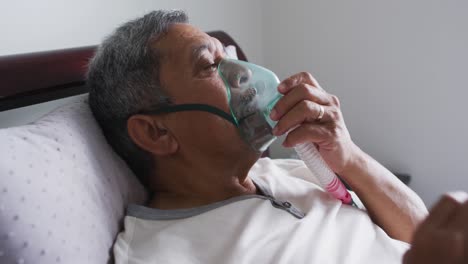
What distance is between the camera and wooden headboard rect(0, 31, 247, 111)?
3.17 feet

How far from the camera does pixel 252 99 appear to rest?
40.3 inches

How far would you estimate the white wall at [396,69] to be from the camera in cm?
183

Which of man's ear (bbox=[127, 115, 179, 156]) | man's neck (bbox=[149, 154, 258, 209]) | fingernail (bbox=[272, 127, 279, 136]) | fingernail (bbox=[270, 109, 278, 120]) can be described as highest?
fingernail (bbox=[270, 109, 278, 120])

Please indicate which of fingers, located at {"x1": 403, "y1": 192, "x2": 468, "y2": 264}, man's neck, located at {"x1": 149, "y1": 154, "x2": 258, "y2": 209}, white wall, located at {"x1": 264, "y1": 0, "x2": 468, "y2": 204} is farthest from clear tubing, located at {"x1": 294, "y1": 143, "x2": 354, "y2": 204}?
white wall, located at {"x1": 264, "y1": 0, "x2": 468, "y2": 204}

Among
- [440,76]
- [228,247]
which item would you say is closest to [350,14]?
[440,76]

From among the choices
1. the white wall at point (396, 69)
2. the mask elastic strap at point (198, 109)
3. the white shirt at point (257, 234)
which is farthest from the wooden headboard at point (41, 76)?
the white wall at point (396, 69)

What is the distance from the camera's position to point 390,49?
1950 millimetres

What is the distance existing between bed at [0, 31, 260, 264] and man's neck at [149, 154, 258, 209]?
0.07 metres

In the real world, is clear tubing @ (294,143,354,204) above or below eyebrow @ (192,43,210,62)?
below

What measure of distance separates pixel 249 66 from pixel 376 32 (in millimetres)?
1142

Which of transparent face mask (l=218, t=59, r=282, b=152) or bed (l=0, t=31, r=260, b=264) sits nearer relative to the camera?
bed (l=0, t=31, r=260, b=264)

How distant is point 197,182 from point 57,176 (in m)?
0.38

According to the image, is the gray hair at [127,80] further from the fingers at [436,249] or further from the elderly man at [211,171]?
the fingers at [436,249]

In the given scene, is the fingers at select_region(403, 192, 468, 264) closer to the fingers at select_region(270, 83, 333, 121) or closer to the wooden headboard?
the fingers at select_region(270, 83, 333, 121)
